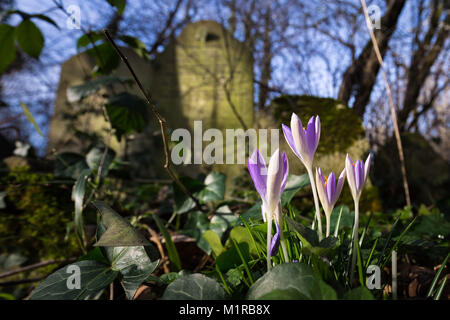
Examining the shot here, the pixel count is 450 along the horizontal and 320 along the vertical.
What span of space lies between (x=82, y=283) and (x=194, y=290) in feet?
0.61

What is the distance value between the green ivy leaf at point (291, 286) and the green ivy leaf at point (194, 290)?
46mm

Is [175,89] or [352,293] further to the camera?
[175,89]

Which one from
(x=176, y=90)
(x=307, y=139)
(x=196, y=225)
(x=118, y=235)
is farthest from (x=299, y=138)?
(x=176, y=90)

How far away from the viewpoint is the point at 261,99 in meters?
2.42

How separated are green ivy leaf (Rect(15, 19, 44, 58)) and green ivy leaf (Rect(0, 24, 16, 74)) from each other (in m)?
0.03

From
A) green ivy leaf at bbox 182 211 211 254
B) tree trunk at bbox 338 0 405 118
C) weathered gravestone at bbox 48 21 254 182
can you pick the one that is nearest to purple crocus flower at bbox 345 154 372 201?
green ivy leaf at bbox 182 211 211 254

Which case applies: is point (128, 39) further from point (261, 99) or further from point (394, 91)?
point (394, 91)

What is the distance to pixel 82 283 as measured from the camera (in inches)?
17.1

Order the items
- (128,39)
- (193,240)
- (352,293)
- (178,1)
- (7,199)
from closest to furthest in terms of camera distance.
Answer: (352,293) < (193,240) < (128,39) < (7,199) < (178,1)

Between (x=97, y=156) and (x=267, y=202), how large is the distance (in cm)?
110

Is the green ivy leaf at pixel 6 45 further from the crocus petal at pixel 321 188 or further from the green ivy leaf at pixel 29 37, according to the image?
Answer: the crocus petal at pixel 321 188

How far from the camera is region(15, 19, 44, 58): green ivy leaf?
1059mm

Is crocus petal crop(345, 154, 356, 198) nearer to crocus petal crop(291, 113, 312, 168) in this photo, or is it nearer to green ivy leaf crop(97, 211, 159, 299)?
crocus petal crop(291, 113, 312, 168)

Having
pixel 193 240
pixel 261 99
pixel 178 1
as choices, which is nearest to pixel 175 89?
pixel 178 1
